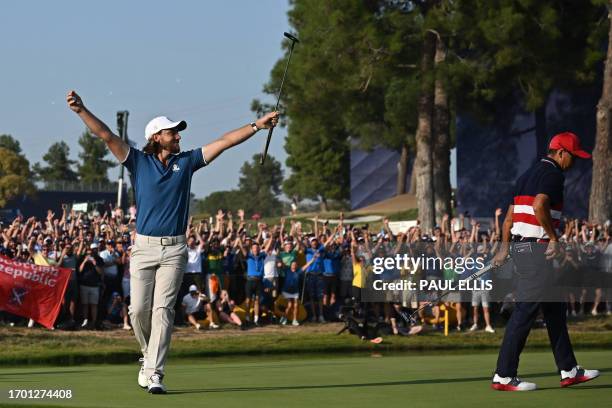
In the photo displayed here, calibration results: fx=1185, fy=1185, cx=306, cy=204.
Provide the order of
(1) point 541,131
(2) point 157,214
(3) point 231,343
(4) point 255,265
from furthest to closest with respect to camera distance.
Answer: (1) point 541,131 < (4) point 255,265 < (3) point 231,343 < (2) point 157,214

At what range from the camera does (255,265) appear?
979 inches

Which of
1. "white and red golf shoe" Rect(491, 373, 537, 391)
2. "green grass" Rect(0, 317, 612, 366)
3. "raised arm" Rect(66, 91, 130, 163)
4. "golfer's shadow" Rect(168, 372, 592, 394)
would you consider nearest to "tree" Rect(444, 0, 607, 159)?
"green grass" Rect(0, 317, 612, 366)

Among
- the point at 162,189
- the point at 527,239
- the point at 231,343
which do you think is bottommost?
the point at 231,343

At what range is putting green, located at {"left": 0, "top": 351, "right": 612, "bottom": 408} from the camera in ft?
28.3

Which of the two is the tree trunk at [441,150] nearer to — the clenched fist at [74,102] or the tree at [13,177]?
the clenched fist at [74,102]

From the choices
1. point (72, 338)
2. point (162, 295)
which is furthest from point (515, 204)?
point (72, 338)

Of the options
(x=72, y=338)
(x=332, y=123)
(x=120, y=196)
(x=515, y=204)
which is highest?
(x=332, y=123)

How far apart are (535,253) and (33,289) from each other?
47.1 ft

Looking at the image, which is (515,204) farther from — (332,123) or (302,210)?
(302,210)

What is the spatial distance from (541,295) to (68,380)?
4.26 m

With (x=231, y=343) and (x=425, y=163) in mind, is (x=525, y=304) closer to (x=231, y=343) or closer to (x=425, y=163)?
(x=231, y=343)

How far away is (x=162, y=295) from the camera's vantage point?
30.8ft

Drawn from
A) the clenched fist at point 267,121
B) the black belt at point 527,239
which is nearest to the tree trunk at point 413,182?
the black belt at point 527,239

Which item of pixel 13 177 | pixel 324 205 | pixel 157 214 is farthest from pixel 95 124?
pixel 324 205
